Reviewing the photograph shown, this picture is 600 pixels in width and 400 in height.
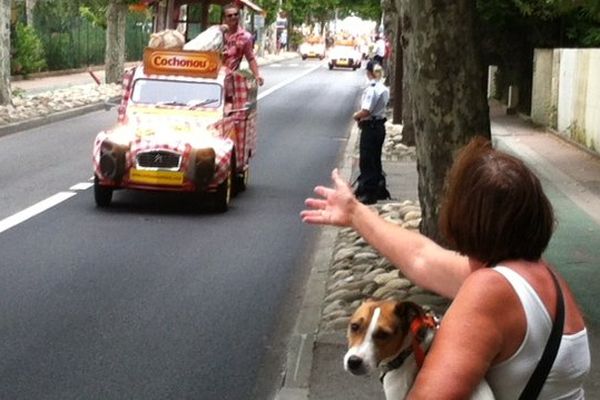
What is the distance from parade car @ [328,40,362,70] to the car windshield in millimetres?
58958

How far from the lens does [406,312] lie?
122 inches

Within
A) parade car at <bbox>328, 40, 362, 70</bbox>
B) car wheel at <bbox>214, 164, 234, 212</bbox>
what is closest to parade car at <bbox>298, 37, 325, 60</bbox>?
parade car at <bbox>328, 40, 362, 70</bbox>

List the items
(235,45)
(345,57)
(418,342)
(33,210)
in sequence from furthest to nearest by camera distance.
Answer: (345,57) → (235,45) → (33,210) → (418,342)

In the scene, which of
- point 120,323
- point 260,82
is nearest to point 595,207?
point 260,82

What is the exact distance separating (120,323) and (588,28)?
71.3 ft

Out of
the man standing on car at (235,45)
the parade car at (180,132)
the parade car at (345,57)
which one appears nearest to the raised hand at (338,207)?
the parade car at (180,132)

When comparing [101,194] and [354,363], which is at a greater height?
[354,363]

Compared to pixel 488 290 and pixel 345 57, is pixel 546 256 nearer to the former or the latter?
pixel 488 290

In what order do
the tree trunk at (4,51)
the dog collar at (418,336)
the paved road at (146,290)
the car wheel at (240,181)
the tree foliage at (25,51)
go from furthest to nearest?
1. the tree foliage at (25,51)
2. the tree trunk at (4,51)
3. the car wheel at (240,181)
4. the paved road at (146,290)
5. the dog collar at (418,336)

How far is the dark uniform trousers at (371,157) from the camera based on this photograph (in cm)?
1596

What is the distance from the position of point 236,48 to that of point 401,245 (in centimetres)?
1456

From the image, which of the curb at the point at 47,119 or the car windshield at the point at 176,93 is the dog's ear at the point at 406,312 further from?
the curb at the point at 47,119

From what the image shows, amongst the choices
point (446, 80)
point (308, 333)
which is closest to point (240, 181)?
point (446, 80)

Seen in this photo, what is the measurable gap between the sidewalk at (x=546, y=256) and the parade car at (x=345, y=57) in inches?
2000
